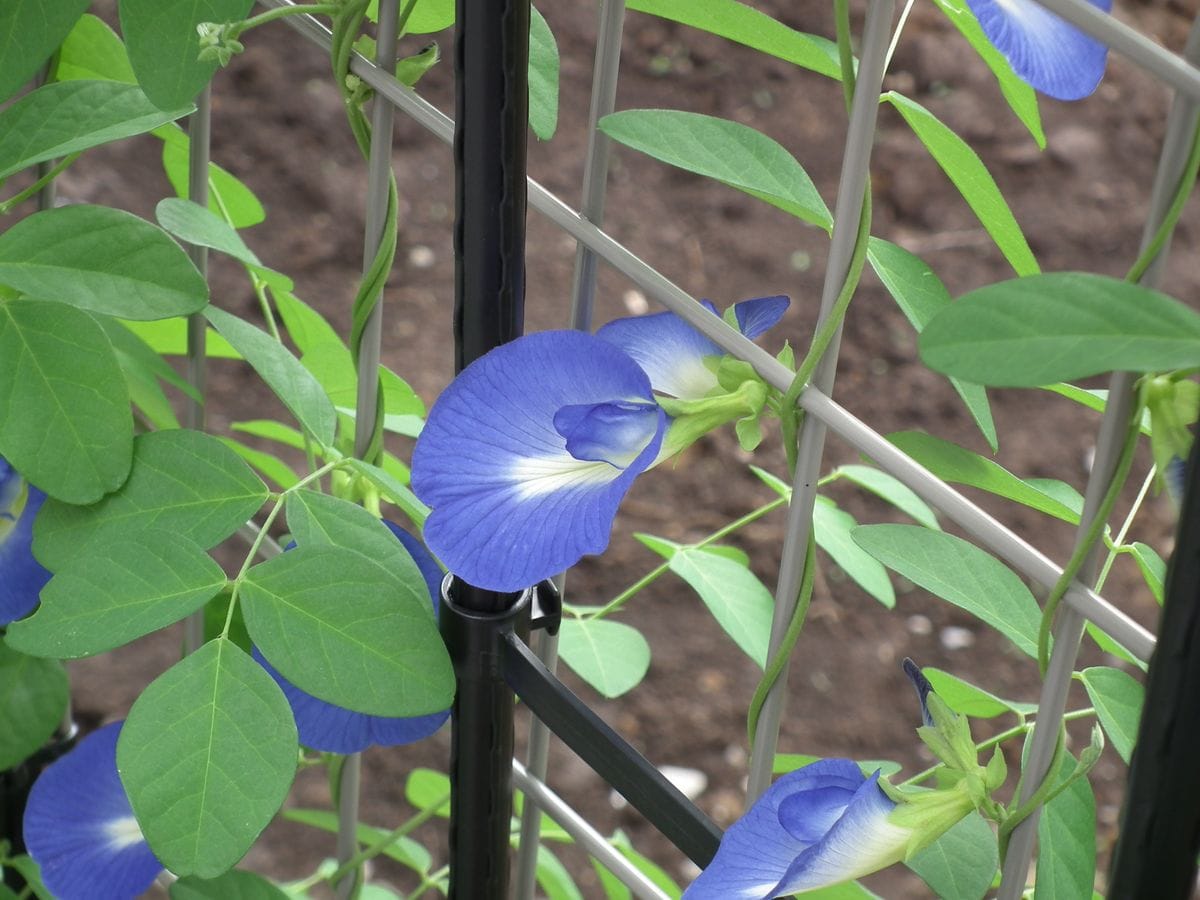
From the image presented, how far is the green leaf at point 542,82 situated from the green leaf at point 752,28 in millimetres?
83

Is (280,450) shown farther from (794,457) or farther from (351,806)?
(794,457)

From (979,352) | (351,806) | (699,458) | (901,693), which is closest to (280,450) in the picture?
(699,458)

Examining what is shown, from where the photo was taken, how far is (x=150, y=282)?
0.69m

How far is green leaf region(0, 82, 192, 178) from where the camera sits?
69cm

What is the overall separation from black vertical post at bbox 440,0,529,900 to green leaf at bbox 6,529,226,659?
0.11 meters

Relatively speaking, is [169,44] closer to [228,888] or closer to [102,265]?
[102,265]

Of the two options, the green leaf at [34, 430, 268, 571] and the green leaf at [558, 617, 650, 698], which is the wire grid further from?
the green leaf at [558, 617, 650, 698]

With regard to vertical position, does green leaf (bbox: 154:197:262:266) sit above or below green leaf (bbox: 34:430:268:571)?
above

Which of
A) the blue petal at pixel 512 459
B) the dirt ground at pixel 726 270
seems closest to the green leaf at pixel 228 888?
the blue petal at pixel 512 459

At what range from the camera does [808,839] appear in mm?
513

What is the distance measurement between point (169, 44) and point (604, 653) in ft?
1.54

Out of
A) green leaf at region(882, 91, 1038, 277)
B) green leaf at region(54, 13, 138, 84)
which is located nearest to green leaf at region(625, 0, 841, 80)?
green leaf at region(882, 91, 1038, 277)

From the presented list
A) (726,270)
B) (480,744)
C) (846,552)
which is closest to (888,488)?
(846,552)

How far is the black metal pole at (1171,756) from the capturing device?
40 cm
